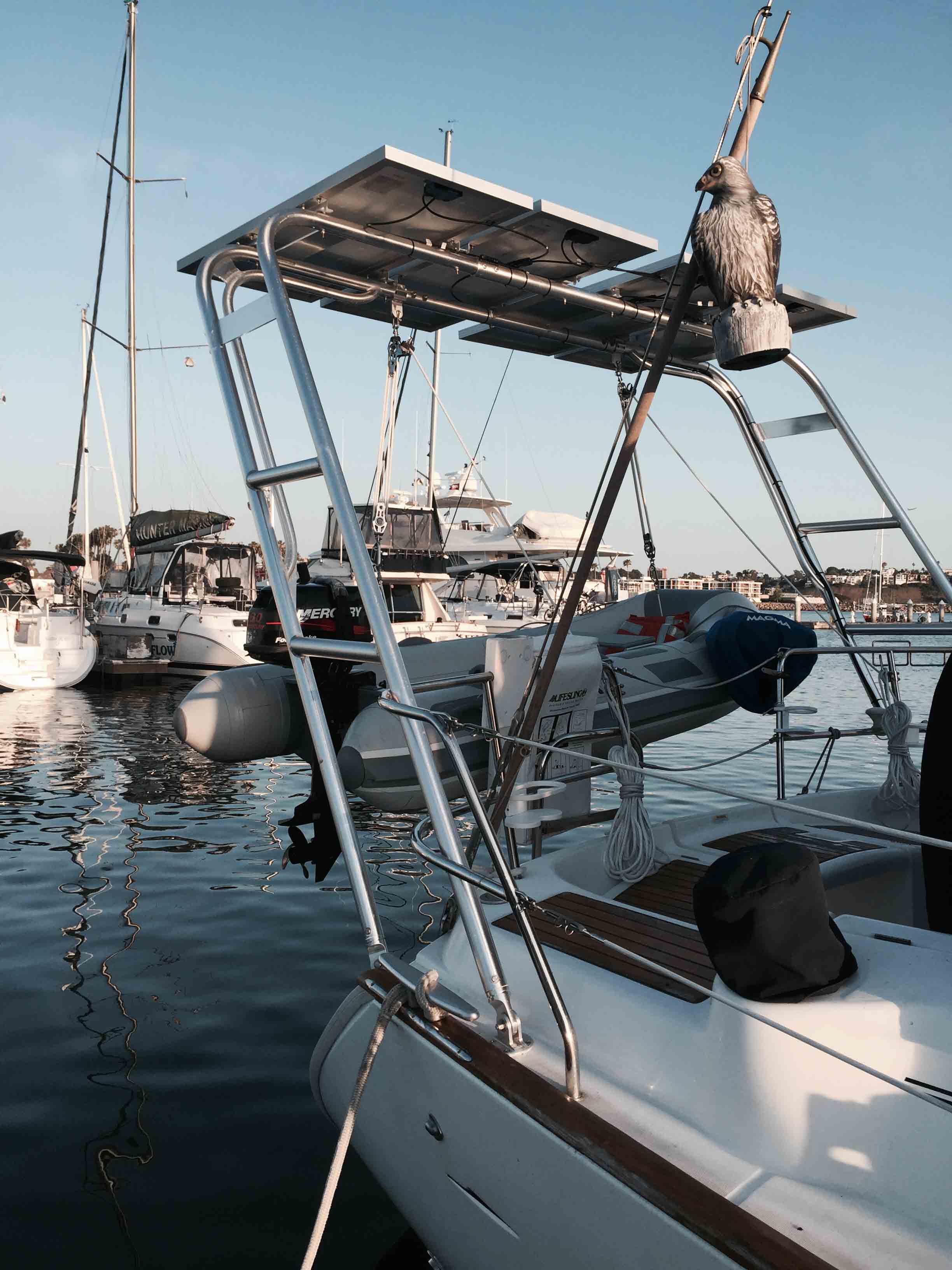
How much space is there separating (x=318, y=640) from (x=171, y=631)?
19195 mm

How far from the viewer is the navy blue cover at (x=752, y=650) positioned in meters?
6.73

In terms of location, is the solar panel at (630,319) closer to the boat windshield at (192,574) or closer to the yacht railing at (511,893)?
the yacht railing at (511,893)

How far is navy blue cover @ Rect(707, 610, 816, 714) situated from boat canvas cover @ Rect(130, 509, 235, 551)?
17.3m

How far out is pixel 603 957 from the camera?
7.93ft

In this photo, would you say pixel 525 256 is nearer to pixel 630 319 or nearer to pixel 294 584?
pixel 630 319

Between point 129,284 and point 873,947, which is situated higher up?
point 129,284

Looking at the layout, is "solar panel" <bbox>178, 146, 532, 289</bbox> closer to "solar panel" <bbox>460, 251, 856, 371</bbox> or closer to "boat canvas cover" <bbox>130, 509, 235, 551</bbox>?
"solar panel" <bbox>460, 251, 856, 371</bbox>

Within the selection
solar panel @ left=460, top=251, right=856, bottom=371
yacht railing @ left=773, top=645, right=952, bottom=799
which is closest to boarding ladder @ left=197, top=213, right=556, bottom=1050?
solar panel @ left=460, top=251, right=856, bottom=371

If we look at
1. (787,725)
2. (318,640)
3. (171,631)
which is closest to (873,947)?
(318,640)

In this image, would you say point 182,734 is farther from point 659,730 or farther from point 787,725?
point 787,725

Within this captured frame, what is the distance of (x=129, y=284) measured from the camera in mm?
24750

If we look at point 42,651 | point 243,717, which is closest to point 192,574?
point 42,651

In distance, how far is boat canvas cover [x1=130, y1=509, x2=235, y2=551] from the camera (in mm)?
22203

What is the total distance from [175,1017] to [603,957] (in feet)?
9.33
